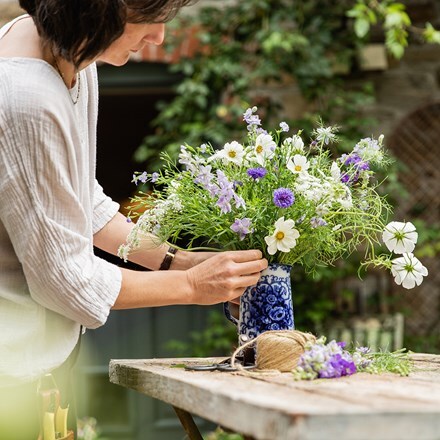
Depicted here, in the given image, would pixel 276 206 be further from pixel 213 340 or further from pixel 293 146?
pixel 213 340

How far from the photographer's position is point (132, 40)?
188 centimetres

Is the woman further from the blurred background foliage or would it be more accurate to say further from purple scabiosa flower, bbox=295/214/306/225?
the blurred background foliage

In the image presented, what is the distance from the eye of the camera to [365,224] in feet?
6.70

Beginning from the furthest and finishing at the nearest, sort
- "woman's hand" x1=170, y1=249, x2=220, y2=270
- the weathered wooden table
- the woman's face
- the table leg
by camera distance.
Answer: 1. "woman's hand" x1=170, y1=249, x2=220, y2=270
2. the table leg
3. the woman's face
4. the weathered wooden table

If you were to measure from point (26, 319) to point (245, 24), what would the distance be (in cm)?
340

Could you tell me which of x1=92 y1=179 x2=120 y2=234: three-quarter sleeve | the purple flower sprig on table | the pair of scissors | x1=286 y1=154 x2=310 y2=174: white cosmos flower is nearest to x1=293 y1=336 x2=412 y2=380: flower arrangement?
the purple flower sprig on table

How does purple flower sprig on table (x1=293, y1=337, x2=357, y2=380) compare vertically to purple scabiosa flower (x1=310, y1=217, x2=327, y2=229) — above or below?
below

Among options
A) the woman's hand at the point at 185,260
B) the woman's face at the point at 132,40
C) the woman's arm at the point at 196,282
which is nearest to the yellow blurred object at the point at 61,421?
the woman's arm at the point at 196,282

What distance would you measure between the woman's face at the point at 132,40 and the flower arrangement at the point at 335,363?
0.68m

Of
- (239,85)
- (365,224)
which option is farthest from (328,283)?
(365,224)

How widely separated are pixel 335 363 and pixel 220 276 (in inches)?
11.9

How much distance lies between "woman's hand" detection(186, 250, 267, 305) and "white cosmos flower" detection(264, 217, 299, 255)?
49 millimetres

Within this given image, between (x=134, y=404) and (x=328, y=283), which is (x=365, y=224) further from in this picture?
(x=134, y=404)

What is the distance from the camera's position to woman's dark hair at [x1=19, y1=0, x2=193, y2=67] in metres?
1.76
